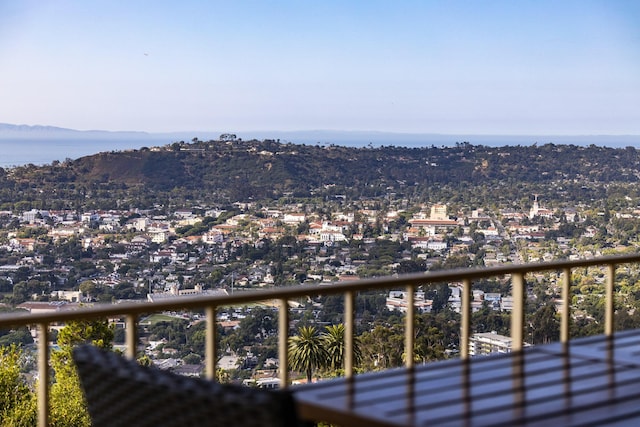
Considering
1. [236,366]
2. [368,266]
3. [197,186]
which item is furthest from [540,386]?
[197,186]

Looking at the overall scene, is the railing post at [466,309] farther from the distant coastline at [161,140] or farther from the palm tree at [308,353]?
the distant coastline at [161,140]

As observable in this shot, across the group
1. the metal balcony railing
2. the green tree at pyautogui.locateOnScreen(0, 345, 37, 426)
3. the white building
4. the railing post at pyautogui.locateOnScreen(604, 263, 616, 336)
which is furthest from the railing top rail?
the green tree at pyautogui.locateOnScreen(0, 345, 37, 426)

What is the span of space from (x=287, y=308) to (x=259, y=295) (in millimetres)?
182

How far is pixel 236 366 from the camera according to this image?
17.8 m

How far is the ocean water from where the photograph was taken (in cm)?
3114

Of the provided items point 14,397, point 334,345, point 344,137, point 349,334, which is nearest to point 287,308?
point 349,334

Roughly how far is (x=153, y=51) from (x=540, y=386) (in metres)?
37.6

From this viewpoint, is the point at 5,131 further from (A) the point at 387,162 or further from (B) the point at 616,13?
(B) the point at 616,13

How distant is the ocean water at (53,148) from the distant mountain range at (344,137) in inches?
21.6

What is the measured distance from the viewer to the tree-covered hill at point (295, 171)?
97.1ft

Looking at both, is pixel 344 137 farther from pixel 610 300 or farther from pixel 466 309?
pixel 466 309

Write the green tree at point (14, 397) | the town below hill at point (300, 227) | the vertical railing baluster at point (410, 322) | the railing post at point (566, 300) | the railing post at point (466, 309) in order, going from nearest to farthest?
the vertical railing baluster at point (410, 322) < the railing post at point (466, 309) < the railing post at point (566, 300) < the green tree at point (14, 397) < the town below hill at point (300, 227)

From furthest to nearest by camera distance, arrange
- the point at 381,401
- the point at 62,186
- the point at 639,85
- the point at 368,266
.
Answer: the point at 639,85 < the point at 62,186 < the point at 368,266 < the point at 381,401

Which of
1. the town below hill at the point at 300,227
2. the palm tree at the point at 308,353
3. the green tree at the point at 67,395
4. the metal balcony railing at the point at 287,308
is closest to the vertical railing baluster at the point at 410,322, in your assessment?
the metal balcony railing at the point at 287,308
